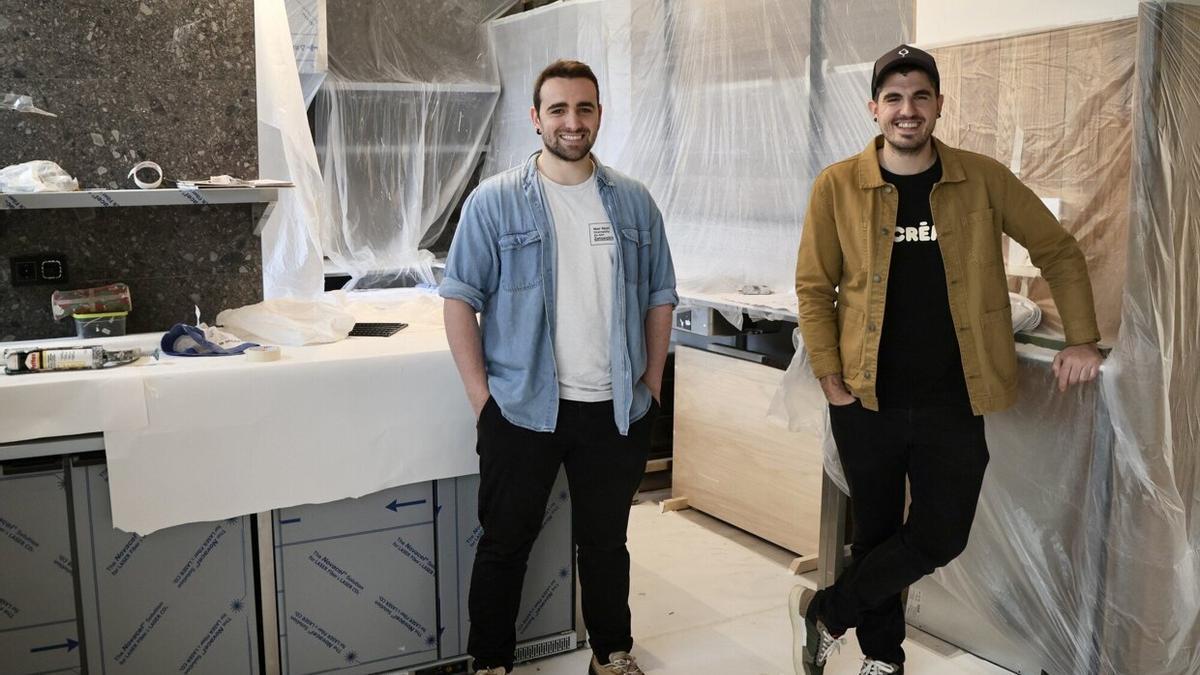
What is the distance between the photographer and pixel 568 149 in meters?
2.24

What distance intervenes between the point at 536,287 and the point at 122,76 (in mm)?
1264

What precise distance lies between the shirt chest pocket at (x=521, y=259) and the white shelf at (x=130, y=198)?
76cm

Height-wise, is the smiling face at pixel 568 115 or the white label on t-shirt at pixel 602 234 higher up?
the smiling face at pixel 568 115

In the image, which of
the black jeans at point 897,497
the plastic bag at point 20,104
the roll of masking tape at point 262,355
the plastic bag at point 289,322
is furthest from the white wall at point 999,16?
the plastic bag at point 20,104

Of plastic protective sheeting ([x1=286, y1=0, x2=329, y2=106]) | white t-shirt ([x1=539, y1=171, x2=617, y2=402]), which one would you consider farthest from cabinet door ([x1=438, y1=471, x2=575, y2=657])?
plastic protective sheeting ([x1=286, y1=0, x2=329, y2=106])

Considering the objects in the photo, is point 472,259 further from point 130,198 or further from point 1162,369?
point 1162,369

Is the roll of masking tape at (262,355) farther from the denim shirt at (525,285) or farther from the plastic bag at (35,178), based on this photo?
the plastic bag at (35,178)

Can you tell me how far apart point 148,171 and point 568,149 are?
116cm

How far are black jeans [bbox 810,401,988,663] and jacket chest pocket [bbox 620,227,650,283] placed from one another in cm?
52

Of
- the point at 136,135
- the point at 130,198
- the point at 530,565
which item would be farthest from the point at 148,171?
the point at 530,565

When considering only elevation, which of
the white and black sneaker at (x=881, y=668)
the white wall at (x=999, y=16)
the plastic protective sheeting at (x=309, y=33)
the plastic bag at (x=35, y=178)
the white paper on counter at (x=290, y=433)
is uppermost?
the plastic protective sheeting at (x=309, y=33)

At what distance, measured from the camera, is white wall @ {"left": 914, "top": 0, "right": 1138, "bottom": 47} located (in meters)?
2.40

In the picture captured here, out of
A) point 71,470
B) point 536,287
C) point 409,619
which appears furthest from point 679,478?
point 71,470

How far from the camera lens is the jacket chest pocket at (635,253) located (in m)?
2.29
